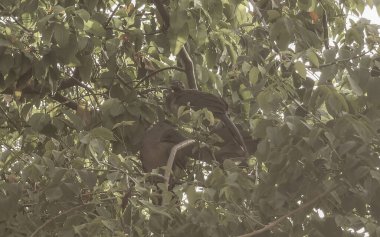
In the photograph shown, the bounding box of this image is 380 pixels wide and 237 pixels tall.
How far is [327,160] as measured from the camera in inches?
78.0

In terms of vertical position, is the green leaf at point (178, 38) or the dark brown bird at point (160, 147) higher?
the green leaf at point (178, 38)

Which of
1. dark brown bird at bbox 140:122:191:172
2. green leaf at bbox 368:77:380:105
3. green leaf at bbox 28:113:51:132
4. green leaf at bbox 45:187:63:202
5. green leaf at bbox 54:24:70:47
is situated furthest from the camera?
green leaf at bbox 28:113:51:132

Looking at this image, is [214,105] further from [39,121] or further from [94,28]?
[39,121]

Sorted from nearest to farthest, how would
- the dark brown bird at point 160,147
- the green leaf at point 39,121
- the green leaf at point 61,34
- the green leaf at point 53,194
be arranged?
the green leaf at point 53,194
the green leaf at point 61,34
the dark brown bird at point 160,147
the green leaf at point 39,121

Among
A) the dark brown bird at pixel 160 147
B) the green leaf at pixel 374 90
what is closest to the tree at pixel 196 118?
the green leaf at pixel 374 90

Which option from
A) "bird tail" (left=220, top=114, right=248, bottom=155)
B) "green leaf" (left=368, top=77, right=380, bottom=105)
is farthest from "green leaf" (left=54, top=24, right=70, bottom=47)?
"green leaf" (left=368, top=77, right=380, bottom=105)

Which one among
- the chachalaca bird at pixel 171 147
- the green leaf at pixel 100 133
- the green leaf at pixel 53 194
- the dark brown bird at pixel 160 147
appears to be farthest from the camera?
the dark brown bird at pixel 160 147

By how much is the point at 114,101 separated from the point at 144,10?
68cm

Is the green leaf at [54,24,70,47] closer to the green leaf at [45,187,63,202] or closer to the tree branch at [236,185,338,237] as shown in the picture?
the green leaf at [45,187,63,202]

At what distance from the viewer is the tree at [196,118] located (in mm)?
2012

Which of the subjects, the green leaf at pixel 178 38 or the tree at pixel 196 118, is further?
the green leaf at pixel 178 38

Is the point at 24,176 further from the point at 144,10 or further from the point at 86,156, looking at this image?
the point at 144,10

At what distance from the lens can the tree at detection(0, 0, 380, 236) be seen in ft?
6.60

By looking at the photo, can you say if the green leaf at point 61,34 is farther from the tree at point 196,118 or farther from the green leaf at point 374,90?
the green leaf at point 374,90
